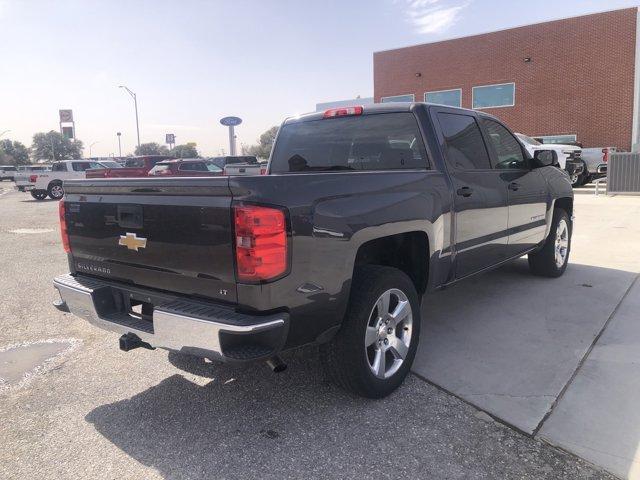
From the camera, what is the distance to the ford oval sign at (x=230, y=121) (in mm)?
36688

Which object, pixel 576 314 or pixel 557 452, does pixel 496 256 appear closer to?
pixel 576 314

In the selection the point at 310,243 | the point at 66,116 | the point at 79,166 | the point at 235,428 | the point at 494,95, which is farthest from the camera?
the point at 66,116

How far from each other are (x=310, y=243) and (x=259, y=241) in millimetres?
296

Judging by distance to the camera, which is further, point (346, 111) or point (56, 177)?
point (56, 177)

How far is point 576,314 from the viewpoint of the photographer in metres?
4.68

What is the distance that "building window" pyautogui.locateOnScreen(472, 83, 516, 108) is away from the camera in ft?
85.8

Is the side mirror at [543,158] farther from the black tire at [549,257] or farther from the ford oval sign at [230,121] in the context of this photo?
the ford oval sign at [230,121]

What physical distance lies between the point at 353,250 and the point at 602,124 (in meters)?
25.2

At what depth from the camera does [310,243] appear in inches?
104

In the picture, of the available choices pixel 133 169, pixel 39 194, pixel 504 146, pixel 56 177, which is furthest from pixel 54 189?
pixel 504 146

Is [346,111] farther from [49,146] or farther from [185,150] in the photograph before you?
[49,146]

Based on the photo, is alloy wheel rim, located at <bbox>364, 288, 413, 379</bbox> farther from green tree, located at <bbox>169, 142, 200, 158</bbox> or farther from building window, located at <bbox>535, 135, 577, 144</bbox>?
green tree, located at <bbox>169, 142, 200, 158</bbox>

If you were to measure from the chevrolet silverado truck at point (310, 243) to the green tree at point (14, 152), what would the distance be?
361 ft

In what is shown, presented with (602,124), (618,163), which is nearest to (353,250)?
(618,163)
